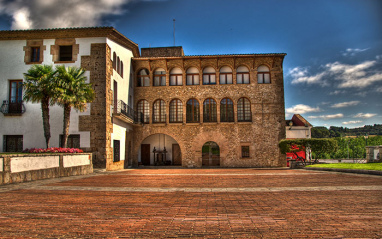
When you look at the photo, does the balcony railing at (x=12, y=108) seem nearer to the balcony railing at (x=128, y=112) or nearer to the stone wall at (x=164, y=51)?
the balcony railing at (x=128, y=112)

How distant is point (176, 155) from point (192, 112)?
4.75 meters

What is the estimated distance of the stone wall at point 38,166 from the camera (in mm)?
10102

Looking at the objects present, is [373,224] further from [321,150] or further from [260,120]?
[260,120]

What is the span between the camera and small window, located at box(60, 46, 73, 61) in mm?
20094

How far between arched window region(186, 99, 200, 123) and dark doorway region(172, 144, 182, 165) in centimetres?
321

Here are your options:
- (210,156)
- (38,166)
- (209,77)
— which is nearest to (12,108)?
(38,166)

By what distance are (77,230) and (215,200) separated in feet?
11.5

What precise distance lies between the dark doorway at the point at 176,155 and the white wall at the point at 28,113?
35.9 ft

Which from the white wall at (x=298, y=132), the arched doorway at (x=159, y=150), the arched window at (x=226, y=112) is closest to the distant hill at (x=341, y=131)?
the white wall at (x=298, y=132)

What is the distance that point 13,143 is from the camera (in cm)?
1969

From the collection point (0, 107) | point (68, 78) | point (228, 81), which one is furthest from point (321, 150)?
point (0, 107)

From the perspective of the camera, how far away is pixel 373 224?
4441mm

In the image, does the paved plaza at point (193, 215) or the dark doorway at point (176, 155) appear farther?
the dark doorway at point (176, 155)

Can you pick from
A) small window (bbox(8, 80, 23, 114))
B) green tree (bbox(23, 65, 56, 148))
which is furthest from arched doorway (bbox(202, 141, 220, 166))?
small window (bbox(8, 80, 23, 114))
